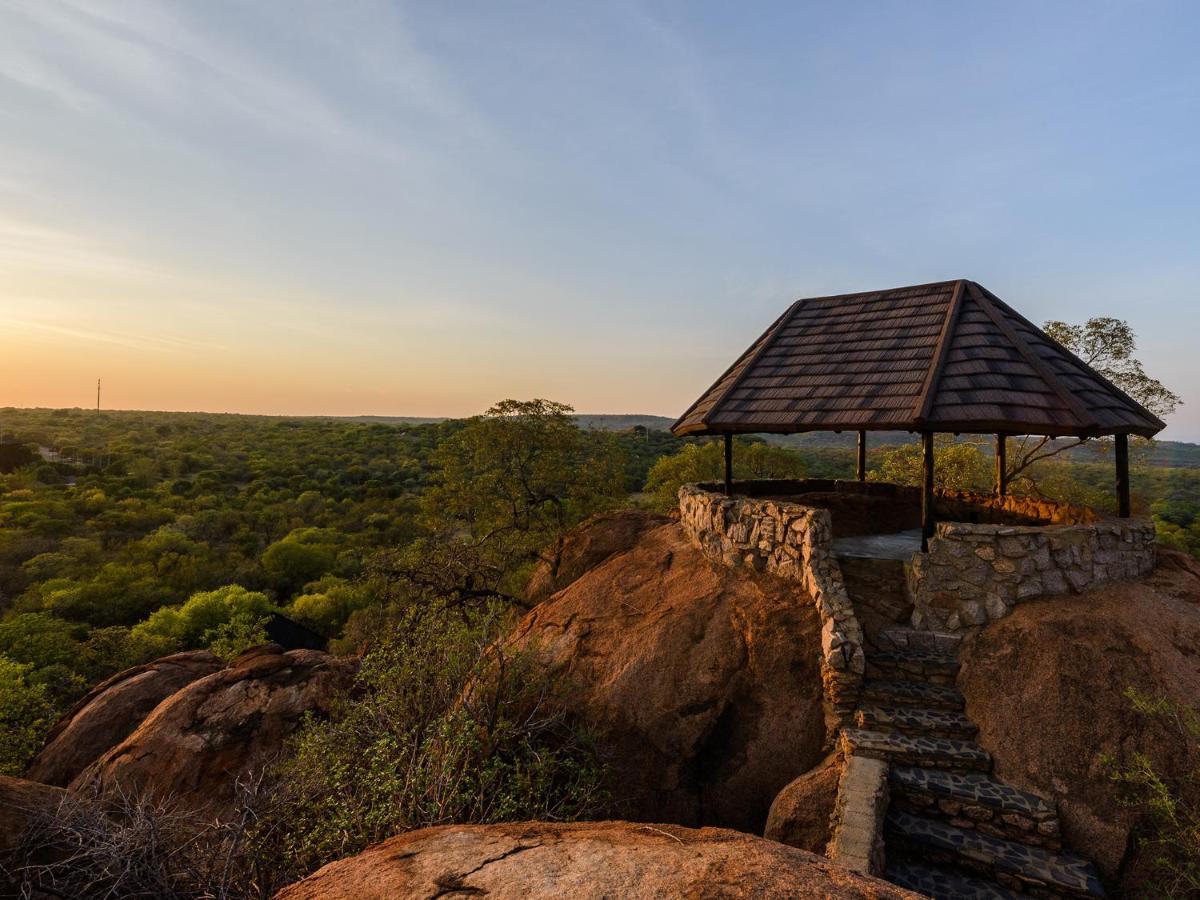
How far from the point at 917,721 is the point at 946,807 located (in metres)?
1.00

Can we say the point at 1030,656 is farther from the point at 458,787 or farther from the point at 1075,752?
the point at 458,787

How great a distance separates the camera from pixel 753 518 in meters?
9.64

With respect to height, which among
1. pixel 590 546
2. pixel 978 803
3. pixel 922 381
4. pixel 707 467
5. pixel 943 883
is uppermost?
pixel 922 381

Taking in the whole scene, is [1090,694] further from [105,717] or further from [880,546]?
[105,717]

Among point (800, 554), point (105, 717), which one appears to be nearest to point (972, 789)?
point (800, 554)

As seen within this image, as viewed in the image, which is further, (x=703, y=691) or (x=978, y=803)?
(x=703, y=691)

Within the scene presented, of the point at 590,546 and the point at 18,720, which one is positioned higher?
the point at 590,546

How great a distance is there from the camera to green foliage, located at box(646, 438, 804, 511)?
2334 centimetres

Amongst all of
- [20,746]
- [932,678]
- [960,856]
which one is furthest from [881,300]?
[20,746]

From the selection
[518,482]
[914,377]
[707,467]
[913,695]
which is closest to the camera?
[913,695]

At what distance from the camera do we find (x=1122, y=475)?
9.48 m

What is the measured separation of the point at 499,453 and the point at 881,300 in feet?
37.1

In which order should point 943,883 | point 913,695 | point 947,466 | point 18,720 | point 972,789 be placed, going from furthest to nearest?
point 947,466 < point 18,720 < point 913,695 < point 972,789 < point 943,883

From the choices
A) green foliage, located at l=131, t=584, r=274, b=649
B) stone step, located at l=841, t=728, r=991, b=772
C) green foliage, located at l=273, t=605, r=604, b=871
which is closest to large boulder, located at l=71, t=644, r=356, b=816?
green foliage, located at l=273, t=605, r=604, b=871
